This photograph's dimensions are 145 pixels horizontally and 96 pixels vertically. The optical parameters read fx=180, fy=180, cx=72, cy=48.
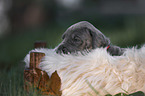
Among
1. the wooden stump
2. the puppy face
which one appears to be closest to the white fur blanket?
the wooden stump

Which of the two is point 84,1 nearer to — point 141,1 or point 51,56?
point 141,1

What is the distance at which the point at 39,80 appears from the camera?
164 cm

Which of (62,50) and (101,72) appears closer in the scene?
(101,72)

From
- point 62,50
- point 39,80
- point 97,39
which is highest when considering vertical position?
point 97,39

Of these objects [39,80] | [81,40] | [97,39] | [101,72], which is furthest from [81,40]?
[39,80]

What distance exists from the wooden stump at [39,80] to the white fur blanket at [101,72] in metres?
0.06

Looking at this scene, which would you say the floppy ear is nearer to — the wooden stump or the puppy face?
the puppy face

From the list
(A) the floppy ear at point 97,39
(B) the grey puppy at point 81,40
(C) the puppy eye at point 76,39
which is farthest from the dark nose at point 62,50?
(A) the floppy ear at point 97,39

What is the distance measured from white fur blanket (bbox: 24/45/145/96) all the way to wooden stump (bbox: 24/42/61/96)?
0.06 metres

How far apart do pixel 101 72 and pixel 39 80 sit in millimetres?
569

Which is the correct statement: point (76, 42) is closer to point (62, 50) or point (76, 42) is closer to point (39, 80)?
point (62, 50)

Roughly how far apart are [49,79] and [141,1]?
11567 millimetres

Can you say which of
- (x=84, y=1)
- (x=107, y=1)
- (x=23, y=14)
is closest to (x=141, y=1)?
(x=107, y=1)

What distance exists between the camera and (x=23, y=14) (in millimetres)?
8586
